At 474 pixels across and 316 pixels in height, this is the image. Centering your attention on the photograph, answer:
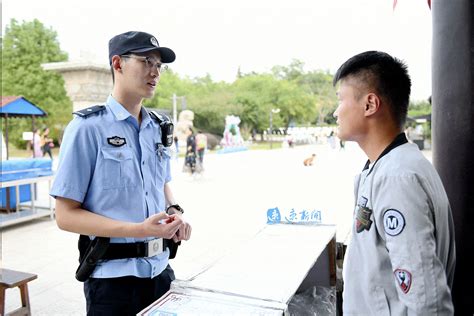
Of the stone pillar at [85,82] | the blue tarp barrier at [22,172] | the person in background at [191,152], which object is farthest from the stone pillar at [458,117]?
the person in background at [191,152]

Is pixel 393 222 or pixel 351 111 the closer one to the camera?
pixel 393 222

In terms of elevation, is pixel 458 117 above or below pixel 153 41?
below

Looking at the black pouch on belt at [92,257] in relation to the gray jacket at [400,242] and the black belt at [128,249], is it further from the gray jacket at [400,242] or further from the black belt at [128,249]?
the gray jacket at [400,242]

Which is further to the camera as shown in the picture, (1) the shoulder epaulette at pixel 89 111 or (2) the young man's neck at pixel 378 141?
(1) the shoulder epaulette at pixel 89 111

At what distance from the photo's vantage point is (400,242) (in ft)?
3.44

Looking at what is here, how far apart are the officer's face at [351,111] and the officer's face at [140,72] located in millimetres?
818

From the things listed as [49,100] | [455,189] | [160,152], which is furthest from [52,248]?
[49,100]

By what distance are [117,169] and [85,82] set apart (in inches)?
358

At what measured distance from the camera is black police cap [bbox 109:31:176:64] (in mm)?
1668

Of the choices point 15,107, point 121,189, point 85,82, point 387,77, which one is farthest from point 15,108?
point 387,77

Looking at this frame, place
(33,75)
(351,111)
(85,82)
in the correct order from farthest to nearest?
(33,75)
(85,82)
(351,111)

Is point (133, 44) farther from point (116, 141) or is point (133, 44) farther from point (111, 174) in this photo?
point (111, 174)

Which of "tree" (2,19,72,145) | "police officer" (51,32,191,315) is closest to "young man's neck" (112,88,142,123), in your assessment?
"police officer" (51,32,191,315)

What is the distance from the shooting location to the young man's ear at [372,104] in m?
1.26
